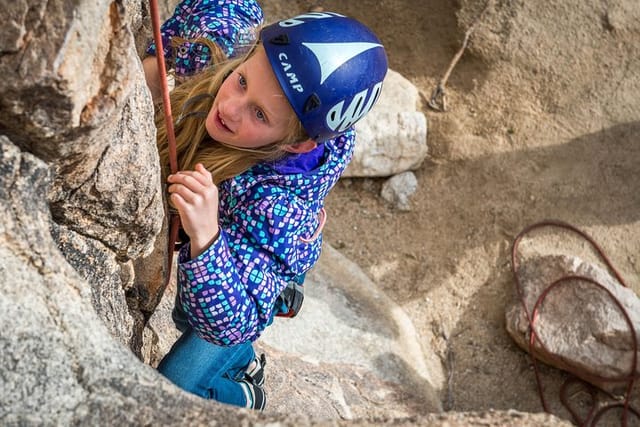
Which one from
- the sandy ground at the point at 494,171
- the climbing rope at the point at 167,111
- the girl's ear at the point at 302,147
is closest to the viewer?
the climbing rope at the point at 167,111

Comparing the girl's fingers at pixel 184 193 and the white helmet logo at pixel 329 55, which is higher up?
the white helmet logo at pixel 329 55

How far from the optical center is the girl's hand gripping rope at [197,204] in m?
1.76

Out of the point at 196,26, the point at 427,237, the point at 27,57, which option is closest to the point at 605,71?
the point at 427,237

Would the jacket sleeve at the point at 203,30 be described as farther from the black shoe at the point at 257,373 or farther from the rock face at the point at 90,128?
the black shoe at the point at 257,373

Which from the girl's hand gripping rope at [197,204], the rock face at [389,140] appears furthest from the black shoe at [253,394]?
the rock face at [389,140]

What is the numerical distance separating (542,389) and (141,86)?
10.1 ft

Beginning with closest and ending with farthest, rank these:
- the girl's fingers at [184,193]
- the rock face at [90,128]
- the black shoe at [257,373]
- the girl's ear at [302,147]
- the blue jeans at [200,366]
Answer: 1. the rock face at [90,128]
2. the girl's fingers at [184,193]
3. the girl's ear at [302,147]
4. the blue jeans at [200,366]
5. the black shoe at [257,373]

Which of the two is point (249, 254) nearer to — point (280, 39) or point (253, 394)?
point (280, 39)

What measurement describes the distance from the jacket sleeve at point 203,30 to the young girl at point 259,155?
106 mm

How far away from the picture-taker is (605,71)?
4863 millimetres

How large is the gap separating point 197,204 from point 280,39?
45 cm

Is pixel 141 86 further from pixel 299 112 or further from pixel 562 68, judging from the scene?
pixel 562 68

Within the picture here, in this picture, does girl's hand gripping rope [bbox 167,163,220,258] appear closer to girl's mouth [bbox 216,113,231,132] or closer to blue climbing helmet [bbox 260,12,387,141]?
girl's mouth [bbox 216,113,231,132]

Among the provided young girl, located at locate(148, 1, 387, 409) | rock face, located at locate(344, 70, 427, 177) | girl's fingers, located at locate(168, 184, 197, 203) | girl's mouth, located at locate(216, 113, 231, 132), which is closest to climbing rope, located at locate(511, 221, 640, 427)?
rock face, located at locate(344, 70, 427, 177)
